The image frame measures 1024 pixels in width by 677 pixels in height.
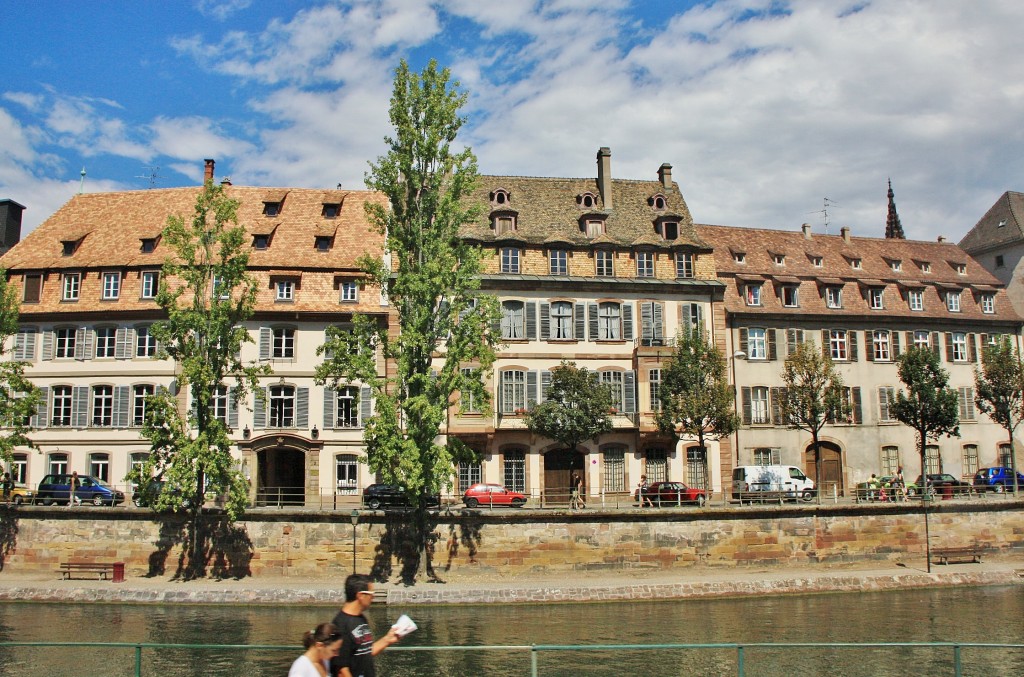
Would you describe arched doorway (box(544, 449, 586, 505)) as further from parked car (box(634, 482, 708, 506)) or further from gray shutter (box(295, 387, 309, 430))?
gray shutter (box(295, 387, 309, 430))

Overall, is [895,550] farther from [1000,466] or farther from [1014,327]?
[1014,327]

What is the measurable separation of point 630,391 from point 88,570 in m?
22.3

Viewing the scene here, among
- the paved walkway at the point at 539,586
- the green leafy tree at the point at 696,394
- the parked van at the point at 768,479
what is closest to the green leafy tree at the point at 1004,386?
the parked van at the point at 768,479

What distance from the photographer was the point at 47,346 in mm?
38594

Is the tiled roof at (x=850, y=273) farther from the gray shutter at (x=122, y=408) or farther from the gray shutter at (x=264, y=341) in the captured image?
the gray shutter at (x=122, y=408)

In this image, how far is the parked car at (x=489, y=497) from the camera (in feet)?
110

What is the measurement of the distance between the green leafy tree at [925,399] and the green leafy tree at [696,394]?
9334 mm

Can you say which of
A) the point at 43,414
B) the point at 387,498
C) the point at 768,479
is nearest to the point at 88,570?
the point at 387,498

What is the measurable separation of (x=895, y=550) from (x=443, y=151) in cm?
2234

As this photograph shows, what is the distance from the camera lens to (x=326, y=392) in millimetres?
37531

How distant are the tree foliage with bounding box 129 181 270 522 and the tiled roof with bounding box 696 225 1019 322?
78.1ft

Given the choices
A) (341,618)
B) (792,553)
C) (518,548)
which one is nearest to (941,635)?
(792,553)

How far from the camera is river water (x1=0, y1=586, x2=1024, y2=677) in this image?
17953 mm

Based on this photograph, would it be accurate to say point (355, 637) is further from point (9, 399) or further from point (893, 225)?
point (893, 225)
